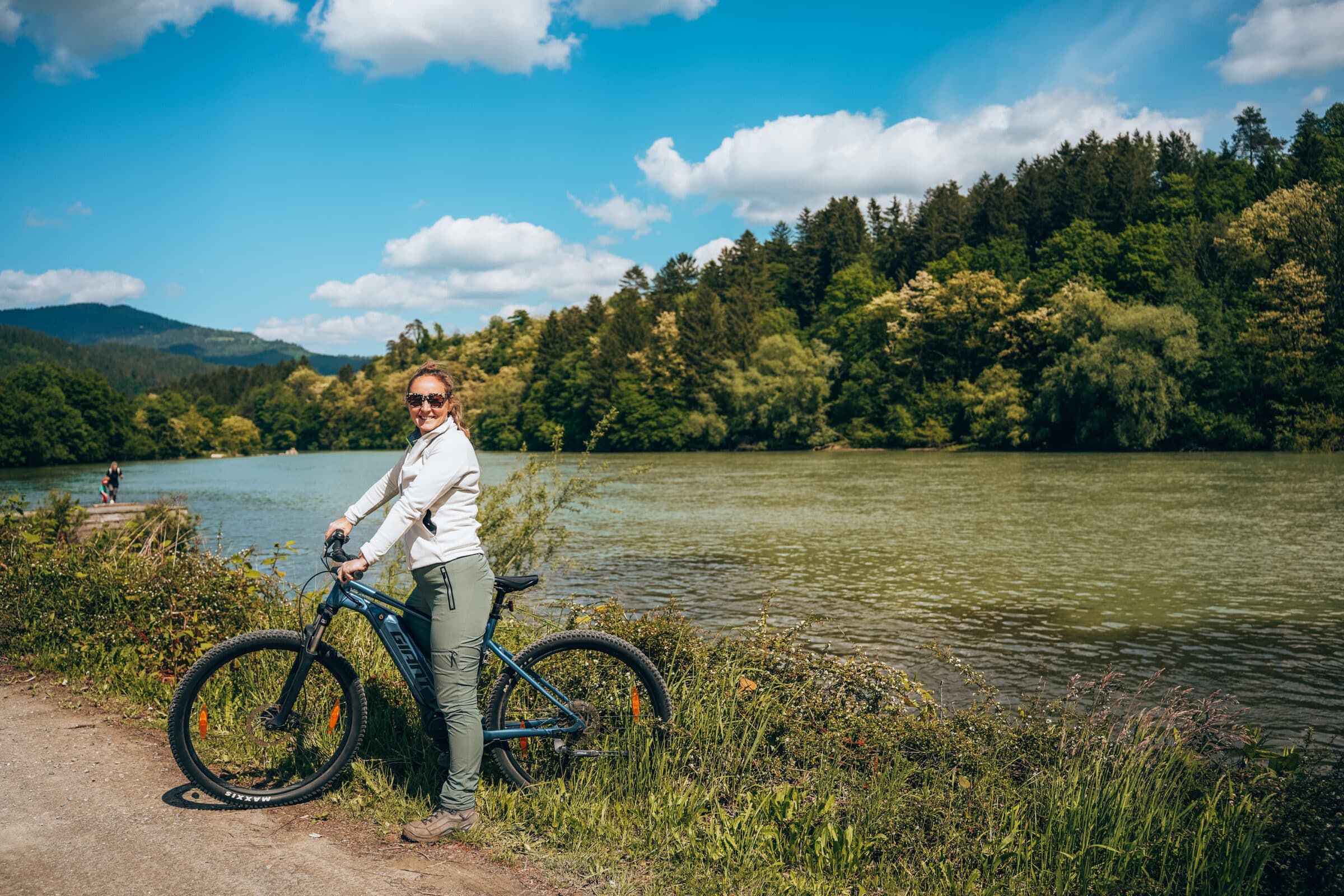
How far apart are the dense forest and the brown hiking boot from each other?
161 ft

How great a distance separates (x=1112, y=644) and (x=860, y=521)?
13.4 m

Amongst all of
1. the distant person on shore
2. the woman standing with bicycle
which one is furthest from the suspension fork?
the distant person on shore

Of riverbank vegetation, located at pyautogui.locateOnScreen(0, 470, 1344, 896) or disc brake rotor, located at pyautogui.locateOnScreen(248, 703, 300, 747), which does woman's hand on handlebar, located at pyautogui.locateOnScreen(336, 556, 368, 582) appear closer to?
disc brake rotor, located at pyautogui.locateOnScreen(248, 703, 300, 747)

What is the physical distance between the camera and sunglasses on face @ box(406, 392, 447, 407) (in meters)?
4.24

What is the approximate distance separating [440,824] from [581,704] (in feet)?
2.86

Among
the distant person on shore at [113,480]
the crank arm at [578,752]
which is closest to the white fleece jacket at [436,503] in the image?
the crank arm at [578,752]

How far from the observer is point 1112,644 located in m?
11.3

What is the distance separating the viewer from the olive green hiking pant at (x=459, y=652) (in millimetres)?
4098

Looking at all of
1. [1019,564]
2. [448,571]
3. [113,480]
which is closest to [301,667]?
[448,571]

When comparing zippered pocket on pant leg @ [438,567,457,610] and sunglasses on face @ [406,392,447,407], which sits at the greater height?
sunglasses on face @ [406,392,447,407]

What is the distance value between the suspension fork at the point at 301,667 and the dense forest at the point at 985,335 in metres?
48.4

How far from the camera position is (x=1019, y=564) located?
17328 millimetres

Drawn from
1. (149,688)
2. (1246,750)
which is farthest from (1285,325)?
(149,688)

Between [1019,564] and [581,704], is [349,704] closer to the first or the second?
[581,704]
